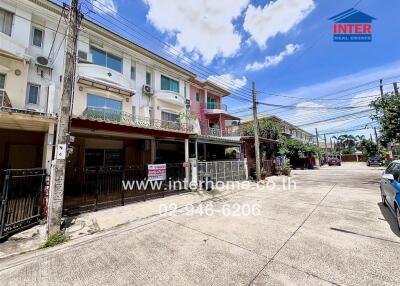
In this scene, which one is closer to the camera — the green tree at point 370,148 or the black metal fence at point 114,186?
the black metal fence at point 114,186

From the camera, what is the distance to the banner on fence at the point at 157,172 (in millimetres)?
9071

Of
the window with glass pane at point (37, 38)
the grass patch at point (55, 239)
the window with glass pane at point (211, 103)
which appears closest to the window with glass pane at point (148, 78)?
the window with glass pane at point (37, 38)

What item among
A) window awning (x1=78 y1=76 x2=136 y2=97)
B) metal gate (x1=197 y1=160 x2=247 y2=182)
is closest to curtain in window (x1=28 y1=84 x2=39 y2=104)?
window awning (x1=78 y1=76 x2=136 y2=97)

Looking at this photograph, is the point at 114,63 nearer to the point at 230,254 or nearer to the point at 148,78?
the point at 148,78

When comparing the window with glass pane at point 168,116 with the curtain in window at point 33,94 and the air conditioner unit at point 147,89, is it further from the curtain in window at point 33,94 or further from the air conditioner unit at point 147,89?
the curtain in window at point 33,94

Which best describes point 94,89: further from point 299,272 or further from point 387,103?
point 387,103

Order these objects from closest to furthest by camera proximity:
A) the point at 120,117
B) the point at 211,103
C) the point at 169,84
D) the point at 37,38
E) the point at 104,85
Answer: the point at 37,38 → the point at 104,85 → the point at 120,117 → the point at 169,84 → the point at 211,103

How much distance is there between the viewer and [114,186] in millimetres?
7934

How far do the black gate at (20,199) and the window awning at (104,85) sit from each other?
799cm

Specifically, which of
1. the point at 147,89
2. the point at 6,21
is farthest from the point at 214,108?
the point at 6,21

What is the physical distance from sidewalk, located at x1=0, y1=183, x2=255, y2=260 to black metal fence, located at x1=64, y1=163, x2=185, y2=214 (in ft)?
1.89

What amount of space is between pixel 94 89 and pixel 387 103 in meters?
19.7

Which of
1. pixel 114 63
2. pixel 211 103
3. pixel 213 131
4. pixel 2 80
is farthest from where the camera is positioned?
pixel 211 103

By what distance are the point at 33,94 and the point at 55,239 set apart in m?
10.0
